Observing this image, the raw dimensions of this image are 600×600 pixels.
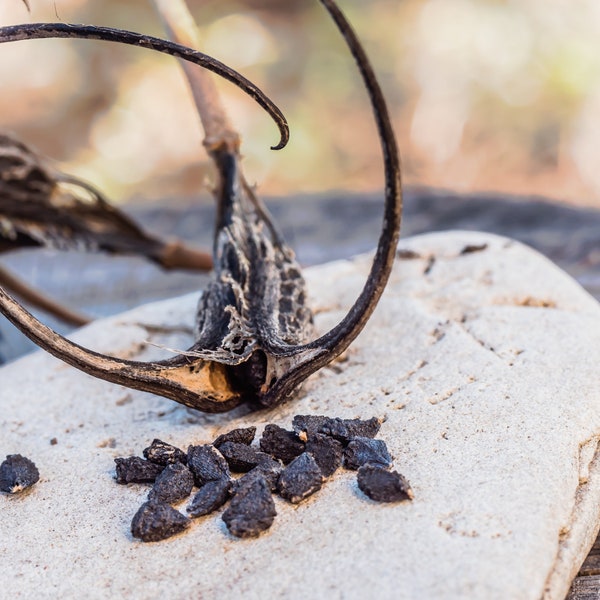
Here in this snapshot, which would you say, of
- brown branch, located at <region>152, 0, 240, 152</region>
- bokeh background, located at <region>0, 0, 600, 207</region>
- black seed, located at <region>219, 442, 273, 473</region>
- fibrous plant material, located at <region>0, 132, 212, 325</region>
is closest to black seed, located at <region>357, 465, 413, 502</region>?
black seed, located at <region>219, 442, 273, 473</region>

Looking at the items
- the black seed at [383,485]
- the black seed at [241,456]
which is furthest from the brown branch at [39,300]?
the black seed at [383,485]

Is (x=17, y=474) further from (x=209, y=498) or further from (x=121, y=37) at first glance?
(x=121, y=37)

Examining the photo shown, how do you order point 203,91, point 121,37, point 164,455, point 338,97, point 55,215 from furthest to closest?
1. point 338,97
2. point 55,215
3. point 203,91
4. point 164,455
5. point 121,37

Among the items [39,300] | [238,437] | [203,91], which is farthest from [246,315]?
[39,300]

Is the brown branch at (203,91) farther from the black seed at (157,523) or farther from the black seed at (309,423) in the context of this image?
the black seed at (157,523)

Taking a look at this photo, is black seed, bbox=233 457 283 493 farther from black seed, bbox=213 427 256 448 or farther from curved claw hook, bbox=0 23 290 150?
curved claw hook, bbox=0 23 290 150

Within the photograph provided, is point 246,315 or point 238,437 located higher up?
point 246,315

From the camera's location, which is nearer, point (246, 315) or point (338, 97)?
point (246, 315)

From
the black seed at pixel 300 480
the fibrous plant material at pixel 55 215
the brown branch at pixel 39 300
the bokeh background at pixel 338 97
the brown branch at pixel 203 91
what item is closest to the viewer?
the black seed at pixel 300 480
